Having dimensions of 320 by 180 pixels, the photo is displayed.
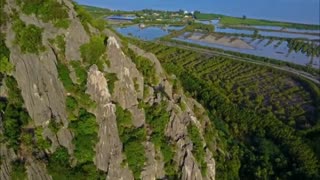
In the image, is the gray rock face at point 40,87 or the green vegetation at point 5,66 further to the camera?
the green vegetation at point 5,66

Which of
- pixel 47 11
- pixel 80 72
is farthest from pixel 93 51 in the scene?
pixel 47 11

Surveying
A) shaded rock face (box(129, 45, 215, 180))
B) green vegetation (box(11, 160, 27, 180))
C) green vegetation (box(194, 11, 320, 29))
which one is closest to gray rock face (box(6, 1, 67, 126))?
green vegetation (box(11, 160, 27, 180))

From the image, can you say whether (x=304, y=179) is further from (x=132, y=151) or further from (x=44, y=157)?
(x=44, y=157)

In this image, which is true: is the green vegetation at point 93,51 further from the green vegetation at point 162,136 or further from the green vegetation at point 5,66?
the green vegetation at point 162,136

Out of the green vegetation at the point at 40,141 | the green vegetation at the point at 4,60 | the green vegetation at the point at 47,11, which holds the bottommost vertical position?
the green vegetation at the point at 40,141

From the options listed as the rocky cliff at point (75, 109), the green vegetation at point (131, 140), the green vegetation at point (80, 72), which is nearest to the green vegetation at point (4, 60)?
the rocky cliff at point (75, 109)

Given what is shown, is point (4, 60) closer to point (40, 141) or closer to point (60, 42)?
point (60, 42)

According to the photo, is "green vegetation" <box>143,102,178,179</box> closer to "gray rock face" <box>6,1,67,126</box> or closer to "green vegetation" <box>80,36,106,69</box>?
"green vegetation" <box>80,36,106,69</box>
